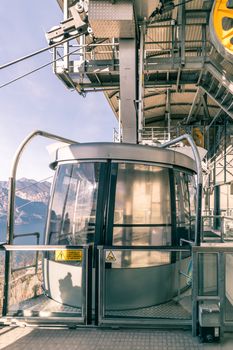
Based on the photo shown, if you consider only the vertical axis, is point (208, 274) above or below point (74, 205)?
below

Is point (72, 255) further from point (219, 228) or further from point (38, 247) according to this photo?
point (219, 228)

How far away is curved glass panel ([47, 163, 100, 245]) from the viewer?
15.7ft

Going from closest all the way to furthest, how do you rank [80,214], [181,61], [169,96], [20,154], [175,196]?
[20,154]
[80,214]
[175,196]
[181,61]
[169,96]

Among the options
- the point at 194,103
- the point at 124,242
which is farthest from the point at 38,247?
the point at 194,103

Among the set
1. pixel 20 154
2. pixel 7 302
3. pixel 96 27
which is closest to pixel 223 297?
pixel 7 302

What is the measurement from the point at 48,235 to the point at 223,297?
3058 mm

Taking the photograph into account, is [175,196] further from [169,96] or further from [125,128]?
[169,96]

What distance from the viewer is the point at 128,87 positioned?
21.7 ft

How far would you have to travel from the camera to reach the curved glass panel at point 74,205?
4777 mm

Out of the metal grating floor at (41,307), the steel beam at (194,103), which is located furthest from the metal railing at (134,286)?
the steel beam at (194,103)

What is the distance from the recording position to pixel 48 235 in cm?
515

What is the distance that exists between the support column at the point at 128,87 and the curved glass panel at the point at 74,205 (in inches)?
92.1

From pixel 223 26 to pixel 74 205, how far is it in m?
6.57

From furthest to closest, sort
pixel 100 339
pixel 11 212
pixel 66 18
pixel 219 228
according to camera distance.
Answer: pixel 219 228 < pixel 66 18 < pixel 11 212 < pixel 100 339
